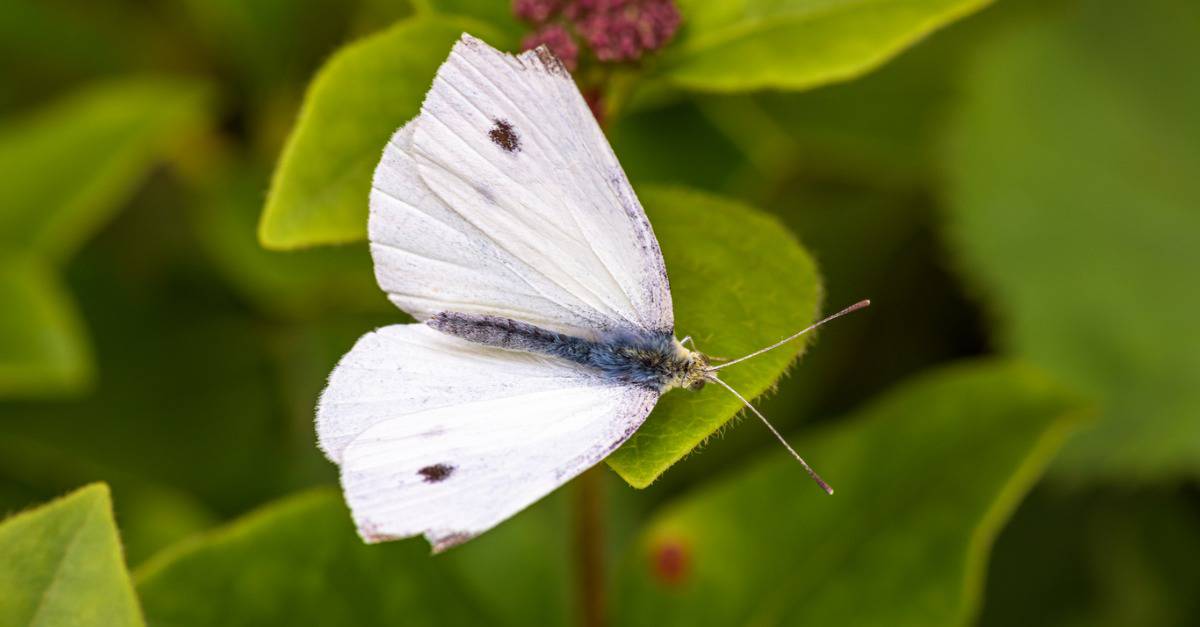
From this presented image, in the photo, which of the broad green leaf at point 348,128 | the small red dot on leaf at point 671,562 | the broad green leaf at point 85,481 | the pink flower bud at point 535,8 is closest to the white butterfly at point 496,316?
the broad green leaf at point 348,128

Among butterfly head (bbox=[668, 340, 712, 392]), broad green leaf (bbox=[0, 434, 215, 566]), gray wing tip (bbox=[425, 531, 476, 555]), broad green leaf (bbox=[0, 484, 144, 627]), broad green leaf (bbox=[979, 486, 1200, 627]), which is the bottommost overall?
broad green leaf (bbox=[0, 434, 215, 566])

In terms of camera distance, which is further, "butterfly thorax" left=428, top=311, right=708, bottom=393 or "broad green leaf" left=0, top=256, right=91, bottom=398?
"broad green leaf" left=0, top=256, right=91, bottom=398

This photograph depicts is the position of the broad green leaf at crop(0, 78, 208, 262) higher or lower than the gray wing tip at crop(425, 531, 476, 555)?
lower

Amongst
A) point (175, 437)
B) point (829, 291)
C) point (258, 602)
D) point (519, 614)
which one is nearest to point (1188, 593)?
point (829, 291)

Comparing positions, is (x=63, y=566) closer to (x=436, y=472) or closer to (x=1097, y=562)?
(x=436, y=472)

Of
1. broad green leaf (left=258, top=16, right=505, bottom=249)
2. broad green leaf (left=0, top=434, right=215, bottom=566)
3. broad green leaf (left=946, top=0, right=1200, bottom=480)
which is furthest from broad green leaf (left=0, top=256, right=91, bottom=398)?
broad green leaf (left=946, top=0, right=1200, bottom=480)

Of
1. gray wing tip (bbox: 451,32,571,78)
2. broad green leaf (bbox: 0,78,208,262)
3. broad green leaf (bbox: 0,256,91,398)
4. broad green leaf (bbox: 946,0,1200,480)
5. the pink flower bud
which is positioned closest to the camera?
gray wing tip (bbox: 451,32,571,78)

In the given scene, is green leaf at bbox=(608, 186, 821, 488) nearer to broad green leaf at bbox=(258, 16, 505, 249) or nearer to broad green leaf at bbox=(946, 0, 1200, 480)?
broad green leaf at bbox=(258, 16, 505, 249)

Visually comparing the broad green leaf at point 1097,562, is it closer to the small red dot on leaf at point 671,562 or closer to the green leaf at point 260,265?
the small red dot on leaf at point 671,562
